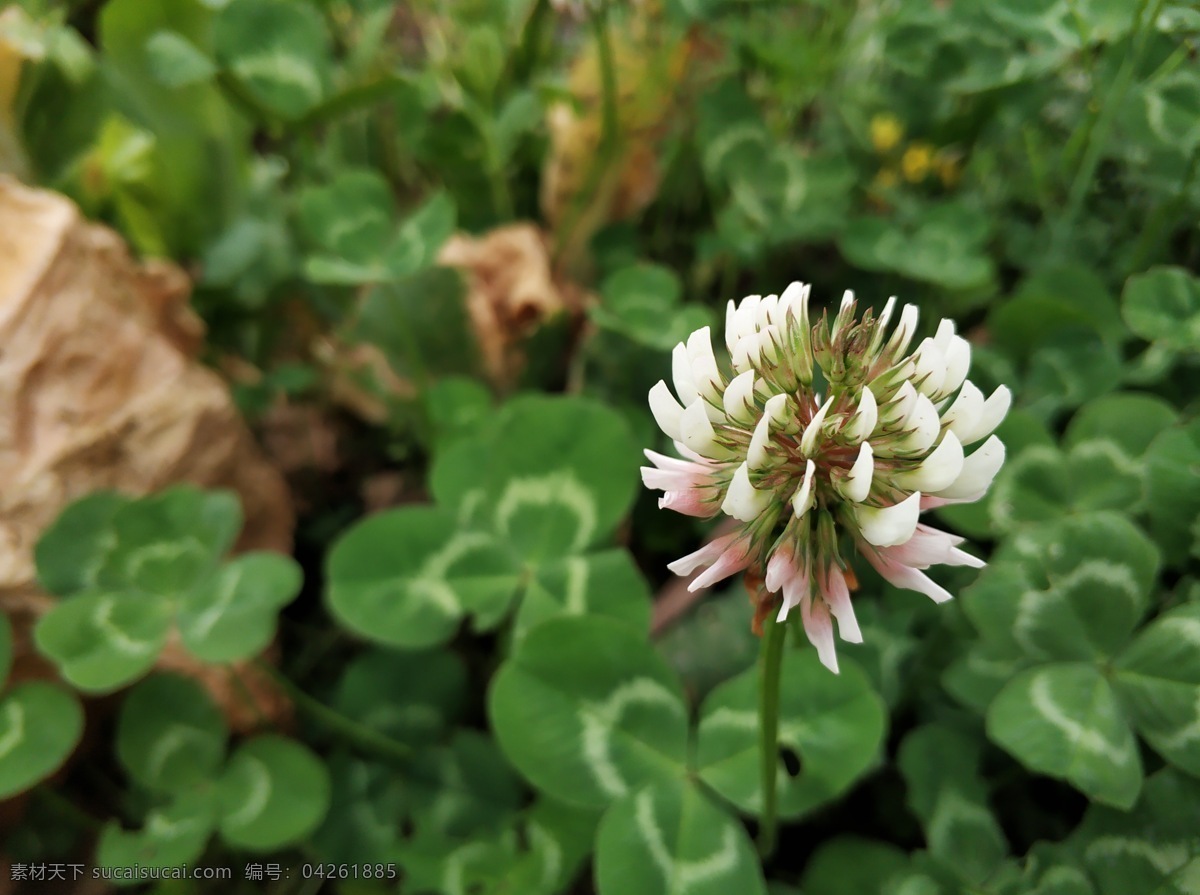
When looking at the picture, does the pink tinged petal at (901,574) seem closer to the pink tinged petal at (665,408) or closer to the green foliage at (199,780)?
the pink tinged petal at (665,408)

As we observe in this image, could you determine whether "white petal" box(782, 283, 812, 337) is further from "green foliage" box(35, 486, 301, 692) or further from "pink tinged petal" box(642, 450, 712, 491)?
"green foliage" box(35, 486, 301, 692)

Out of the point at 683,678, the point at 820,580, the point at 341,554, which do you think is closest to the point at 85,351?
the point at 341,554

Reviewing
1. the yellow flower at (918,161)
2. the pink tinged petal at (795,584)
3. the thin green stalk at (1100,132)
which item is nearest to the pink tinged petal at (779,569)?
the pink tinged petal at (795,584)

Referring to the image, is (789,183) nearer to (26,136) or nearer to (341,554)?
(341,554)

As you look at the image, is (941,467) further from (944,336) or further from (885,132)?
(885,132)

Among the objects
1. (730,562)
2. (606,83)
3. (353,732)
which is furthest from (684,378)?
(606,83)

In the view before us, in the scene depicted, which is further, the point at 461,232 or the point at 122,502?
the point at 461,232
